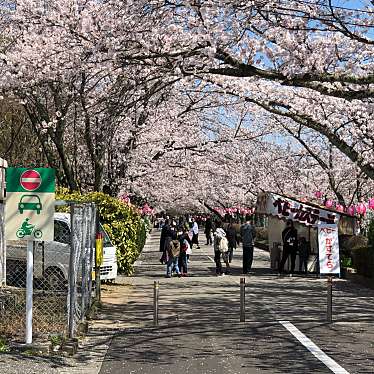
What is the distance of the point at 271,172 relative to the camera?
35000 mm

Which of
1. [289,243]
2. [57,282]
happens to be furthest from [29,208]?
[289,243]

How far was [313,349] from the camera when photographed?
32.1ft

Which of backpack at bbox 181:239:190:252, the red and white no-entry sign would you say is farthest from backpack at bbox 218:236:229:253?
the red and white no-entry sign

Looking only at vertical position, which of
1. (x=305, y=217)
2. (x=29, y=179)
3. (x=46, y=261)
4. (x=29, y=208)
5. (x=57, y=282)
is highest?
(x=305, y=217)

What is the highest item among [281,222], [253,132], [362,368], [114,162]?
[253,132]

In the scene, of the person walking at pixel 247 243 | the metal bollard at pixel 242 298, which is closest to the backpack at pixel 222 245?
the person walking at pixel 247 243

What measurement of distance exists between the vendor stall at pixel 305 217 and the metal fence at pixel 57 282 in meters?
9.11

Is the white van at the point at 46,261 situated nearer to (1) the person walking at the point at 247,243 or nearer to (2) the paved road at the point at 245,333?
(2) the paved road at the point at 245,333

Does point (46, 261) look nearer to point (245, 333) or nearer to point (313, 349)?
point (245, 333)

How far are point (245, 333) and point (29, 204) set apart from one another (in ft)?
13.5

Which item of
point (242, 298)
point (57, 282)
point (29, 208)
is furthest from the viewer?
point (57, 282)

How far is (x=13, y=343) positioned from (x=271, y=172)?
26.6 m

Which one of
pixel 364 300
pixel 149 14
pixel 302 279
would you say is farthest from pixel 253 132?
pixel 149 14

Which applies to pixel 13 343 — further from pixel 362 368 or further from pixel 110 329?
pixel 362 368
